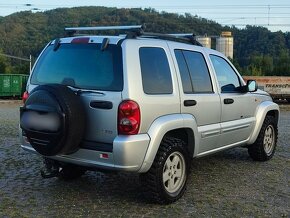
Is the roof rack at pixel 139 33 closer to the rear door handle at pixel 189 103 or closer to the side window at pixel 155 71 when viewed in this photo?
the side window at pixel 155 71

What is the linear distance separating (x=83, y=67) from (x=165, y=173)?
1.54 meters

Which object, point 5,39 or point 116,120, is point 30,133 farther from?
point 5,39

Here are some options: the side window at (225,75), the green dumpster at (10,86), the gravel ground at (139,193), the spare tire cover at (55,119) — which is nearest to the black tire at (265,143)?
the gravel ground at (139,193)

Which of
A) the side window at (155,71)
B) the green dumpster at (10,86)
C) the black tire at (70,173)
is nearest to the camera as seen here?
the side window at (155,71)

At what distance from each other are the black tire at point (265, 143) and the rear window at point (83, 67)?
11.8 feet

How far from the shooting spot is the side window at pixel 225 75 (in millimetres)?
6461

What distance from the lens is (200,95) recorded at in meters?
5.82

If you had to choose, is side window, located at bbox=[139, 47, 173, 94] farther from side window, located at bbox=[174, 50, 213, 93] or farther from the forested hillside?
the forested hillside

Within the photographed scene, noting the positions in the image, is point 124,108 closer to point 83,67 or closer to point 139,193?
point 83,67

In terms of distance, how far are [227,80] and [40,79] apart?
2.75 metres

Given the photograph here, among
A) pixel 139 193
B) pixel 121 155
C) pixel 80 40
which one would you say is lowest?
pixel 139 193

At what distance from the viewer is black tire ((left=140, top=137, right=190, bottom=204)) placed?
5051mm

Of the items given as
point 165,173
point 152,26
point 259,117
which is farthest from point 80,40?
point 152,26

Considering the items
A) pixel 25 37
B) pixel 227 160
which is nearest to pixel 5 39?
pixel 25 37
